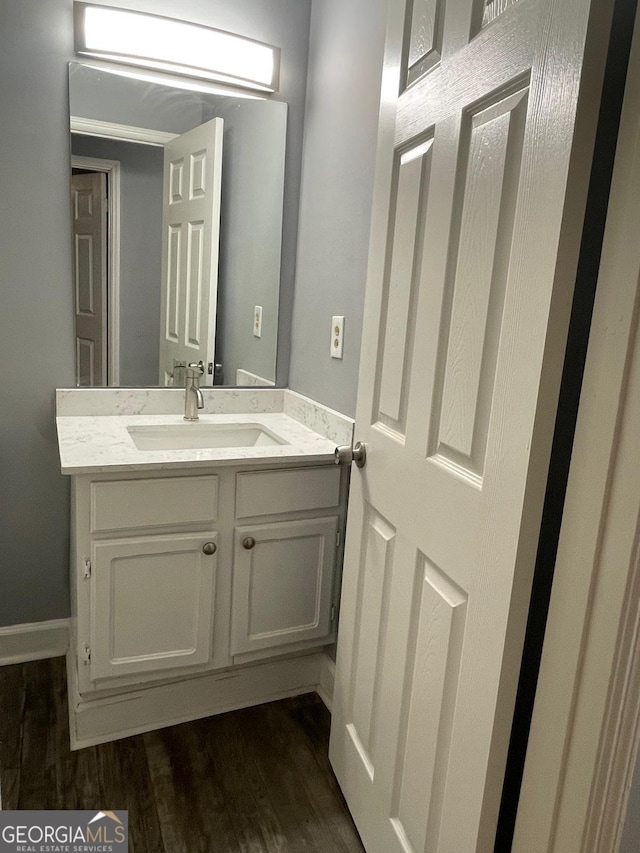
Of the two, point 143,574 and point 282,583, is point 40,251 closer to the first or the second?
point 143,574

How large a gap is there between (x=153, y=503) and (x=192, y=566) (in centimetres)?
22

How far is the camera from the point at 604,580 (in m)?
0.80

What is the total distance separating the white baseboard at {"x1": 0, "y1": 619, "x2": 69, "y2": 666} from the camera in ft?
6.77

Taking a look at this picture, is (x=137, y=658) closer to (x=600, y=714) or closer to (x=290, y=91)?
(x=600, y=714)

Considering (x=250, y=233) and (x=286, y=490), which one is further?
(x=250, y=233)

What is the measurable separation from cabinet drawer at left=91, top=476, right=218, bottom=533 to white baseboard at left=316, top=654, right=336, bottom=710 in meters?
0.67

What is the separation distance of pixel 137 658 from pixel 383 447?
914 millimetres

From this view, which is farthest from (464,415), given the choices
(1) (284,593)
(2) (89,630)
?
(2) (89,630)

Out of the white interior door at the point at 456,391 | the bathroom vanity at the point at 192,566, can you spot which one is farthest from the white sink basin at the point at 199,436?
the white interior door at the point at 456,391

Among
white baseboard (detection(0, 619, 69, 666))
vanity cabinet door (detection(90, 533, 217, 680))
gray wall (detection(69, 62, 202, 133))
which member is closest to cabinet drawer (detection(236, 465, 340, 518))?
vanity cabinet door (detection(90, 533, 217, 680))

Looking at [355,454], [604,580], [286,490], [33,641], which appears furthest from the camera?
[33,641]

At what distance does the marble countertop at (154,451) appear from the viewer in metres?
1.52

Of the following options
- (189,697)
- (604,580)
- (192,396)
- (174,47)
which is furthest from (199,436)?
(604,580)

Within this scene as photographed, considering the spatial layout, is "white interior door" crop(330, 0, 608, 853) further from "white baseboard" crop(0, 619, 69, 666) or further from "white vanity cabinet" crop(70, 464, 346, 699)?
"white baseboard" crop(0, 619, 69, 666)
